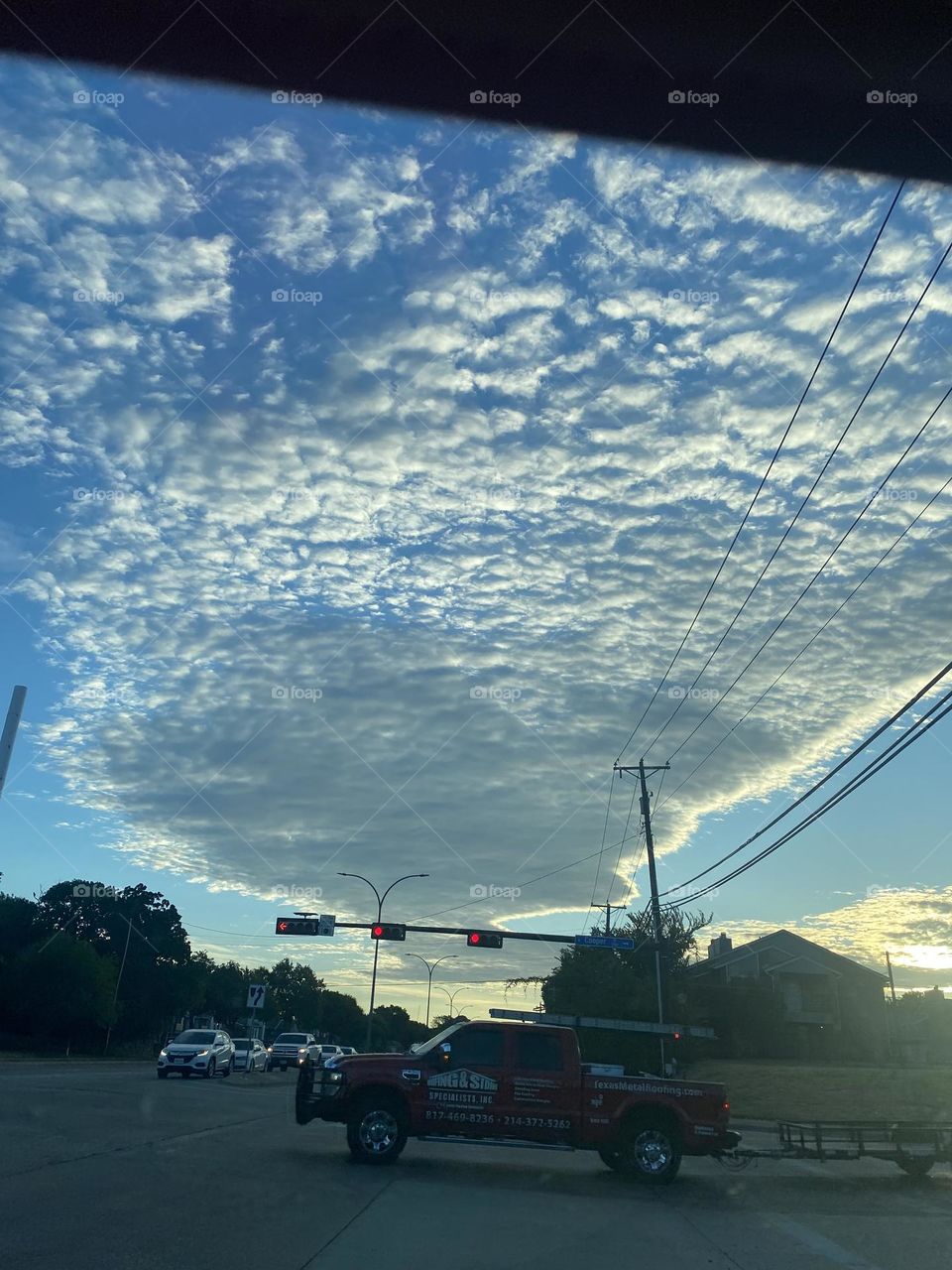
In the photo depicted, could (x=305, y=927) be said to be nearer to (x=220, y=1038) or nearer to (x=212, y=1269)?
(x=220, y=1038)

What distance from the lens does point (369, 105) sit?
779cm

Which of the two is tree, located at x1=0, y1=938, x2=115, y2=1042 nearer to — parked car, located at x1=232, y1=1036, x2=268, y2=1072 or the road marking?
parked car, located at x1=232, y1=1036, x2=268, y2=1072

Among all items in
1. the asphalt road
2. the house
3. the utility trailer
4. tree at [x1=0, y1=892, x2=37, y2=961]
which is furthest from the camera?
tree at [x1=0, y1=892, x2=37, y2=961]

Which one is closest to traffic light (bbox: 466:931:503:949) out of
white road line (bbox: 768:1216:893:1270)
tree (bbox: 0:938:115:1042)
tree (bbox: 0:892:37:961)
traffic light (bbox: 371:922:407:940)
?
traffic light (bbox: 371:922:407:940)

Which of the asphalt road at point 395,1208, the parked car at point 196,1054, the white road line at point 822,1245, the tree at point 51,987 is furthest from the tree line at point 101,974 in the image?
the white road line at point 822,1245

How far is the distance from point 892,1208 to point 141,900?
94.5 metres

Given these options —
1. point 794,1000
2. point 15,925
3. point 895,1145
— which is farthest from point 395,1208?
point 15,925

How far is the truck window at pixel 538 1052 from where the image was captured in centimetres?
1420

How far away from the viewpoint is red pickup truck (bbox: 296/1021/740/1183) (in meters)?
13.6

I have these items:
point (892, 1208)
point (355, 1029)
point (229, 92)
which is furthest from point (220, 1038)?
point (355, 1029)

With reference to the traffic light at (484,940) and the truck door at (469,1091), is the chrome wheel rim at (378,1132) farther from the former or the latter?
the traffic light at (484,940)

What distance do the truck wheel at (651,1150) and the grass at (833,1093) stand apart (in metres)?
17.9

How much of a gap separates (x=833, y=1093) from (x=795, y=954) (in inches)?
1084

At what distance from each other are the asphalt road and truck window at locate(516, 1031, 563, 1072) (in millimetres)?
1336
